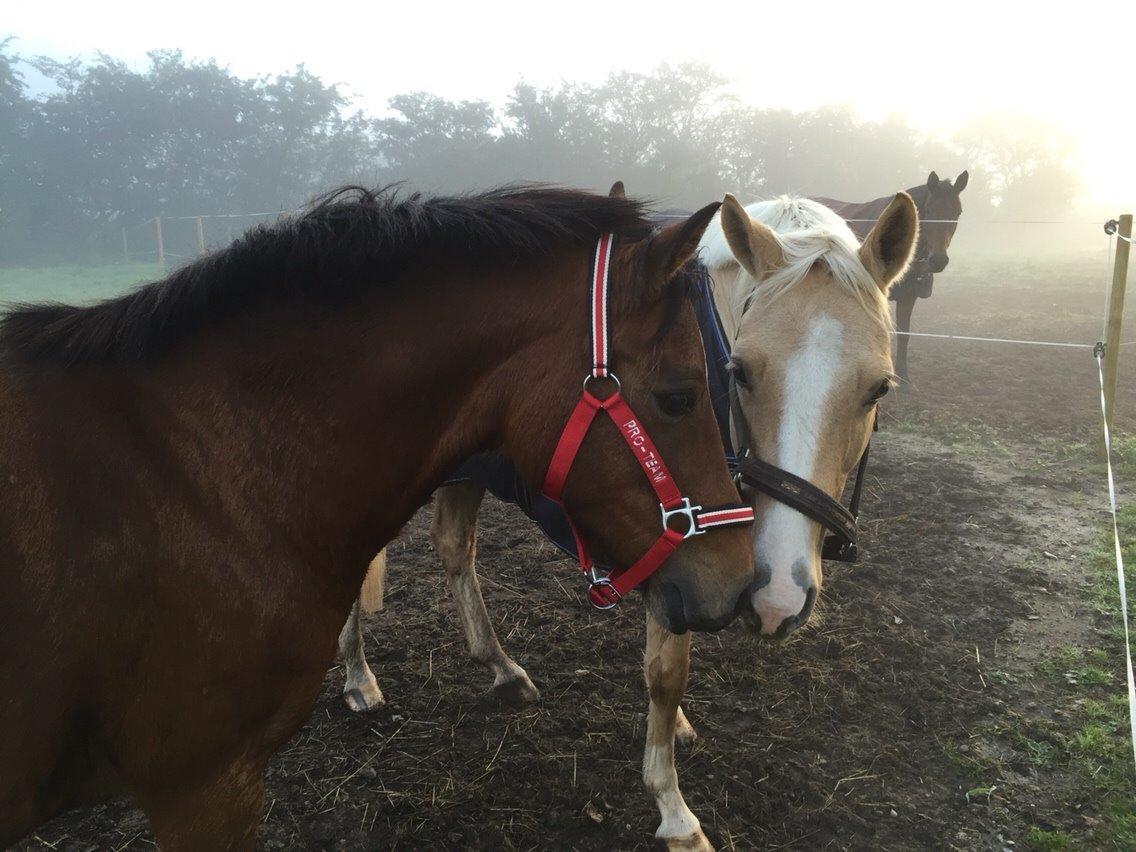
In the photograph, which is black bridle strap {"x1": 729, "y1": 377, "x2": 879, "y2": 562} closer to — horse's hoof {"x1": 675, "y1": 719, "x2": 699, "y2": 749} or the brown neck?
the brown neck

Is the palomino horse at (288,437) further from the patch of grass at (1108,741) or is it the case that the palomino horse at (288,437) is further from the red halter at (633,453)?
the patch of grass at (1108,741)

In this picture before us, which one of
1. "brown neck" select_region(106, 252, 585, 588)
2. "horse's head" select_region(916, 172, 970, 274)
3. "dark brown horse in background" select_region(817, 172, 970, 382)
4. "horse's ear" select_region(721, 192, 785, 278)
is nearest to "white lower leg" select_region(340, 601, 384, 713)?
"brown neck" select_region(106, 252, 585, 588)

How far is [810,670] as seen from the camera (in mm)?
3453

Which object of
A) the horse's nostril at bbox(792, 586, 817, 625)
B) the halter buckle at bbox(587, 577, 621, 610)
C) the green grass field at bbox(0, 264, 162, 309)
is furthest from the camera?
the green grass field at bbox(0, 264, 162, 309)

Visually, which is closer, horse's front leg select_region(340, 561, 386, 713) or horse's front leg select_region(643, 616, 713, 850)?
horse's front leg select_region(643, 616, 713, 850)

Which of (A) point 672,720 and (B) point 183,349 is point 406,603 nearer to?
(A) point 672,720

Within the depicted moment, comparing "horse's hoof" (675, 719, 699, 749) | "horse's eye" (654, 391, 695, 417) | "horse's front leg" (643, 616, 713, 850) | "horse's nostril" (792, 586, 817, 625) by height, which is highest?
"horse's eye" (654, 391, 695, 417)

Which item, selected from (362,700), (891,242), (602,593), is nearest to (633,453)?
(602,593)

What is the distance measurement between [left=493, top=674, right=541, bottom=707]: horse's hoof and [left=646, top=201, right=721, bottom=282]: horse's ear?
2516 mm

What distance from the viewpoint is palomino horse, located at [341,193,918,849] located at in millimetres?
1902

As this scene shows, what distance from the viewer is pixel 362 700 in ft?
10.7

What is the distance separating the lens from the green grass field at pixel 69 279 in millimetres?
22234

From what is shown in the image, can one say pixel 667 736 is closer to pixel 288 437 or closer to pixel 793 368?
pixel 793 368

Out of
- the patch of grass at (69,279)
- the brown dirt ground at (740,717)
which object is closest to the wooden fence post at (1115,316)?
the brown dirt ground at (740,717)
